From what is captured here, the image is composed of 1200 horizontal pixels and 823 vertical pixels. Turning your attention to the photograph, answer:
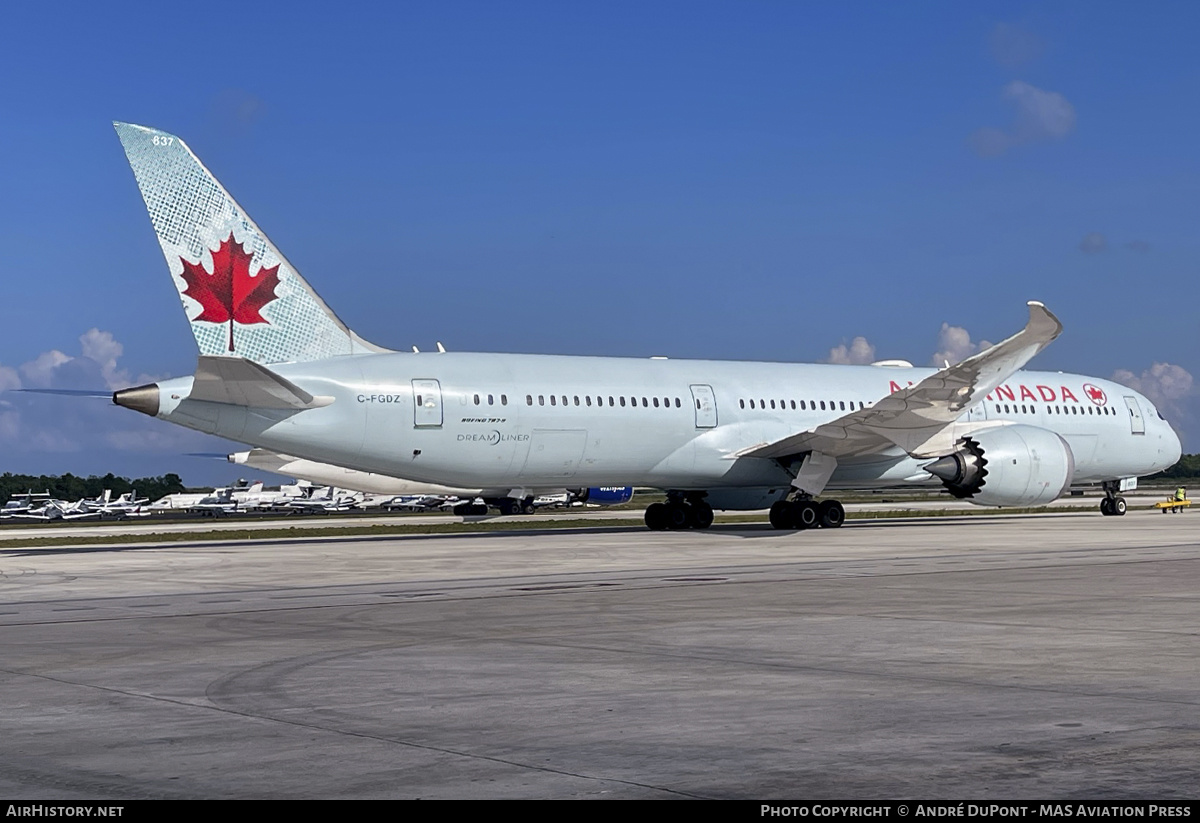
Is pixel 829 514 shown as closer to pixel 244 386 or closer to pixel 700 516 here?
pixel 700 516

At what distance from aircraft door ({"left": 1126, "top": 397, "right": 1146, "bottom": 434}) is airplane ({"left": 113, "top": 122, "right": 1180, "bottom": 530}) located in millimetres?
2956

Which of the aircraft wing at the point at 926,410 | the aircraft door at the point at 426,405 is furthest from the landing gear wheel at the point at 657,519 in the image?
the aircraft door at the point at 426,405

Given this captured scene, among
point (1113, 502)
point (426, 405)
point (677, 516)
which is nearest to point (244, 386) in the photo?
point (426, 405)

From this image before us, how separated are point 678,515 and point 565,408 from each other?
603cm

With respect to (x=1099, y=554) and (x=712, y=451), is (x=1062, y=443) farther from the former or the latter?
(x=1099, y=554)

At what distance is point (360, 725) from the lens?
25.6 ft

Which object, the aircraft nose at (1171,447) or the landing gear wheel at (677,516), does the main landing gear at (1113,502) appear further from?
the landing gear wheel at (677,516)

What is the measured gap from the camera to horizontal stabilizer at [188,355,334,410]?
83.2 feet

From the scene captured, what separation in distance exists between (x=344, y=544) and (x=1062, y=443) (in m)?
17.1

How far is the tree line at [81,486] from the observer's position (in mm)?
148375

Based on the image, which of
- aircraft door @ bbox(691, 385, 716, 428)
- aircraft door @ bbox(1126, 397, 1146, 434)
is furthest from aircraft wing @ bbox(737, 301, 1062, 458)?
aircraft door @ bbox(1126, 397, 1146, 434)

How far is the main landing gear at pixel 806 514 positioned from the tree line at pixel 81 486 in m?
124

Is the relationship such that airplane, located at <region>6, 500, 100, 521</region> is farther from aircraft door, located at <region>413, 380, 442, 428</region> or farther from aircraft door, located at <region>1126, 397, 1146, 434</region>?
aircraft door, located at <region>1126, 397, 1146, 434</region>
